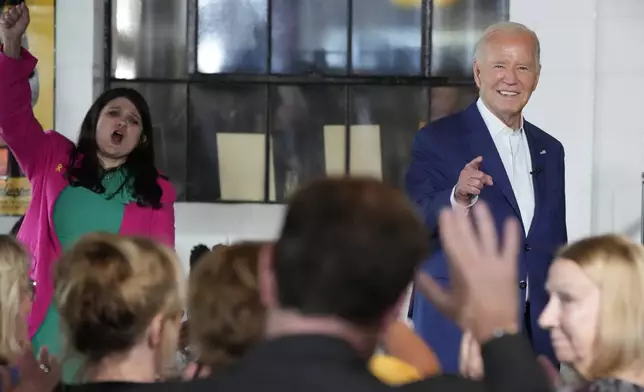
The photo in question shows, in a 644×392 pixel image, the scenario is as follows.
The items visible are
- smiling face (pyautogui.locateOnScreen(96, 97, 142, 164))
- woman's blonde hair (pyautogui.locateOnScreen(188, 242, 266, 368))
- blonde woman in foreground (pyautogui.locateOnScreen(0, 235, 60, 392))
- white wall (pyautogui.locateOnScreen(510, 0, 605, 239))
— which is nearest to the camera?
woman's blonde hair (pyautogui.locateOnScreen(188, 242, 266, 368))

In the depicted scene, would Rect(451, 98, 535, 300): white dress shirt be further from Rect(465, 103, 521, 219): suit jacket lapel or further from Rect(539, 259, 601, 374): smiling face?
Rect(539, 259, 601, 374): smiling face

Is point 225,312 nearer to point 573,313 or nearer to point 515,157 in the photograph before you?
point 573,313

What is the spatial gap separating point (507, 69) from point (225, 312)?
1.50 metres

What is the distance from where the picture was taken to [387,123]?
15.1 ft

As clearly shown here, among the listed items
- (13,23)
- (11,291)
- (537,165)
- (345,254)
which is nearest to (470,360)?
(345,254)

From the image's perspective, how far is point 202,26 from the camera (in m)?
4.59

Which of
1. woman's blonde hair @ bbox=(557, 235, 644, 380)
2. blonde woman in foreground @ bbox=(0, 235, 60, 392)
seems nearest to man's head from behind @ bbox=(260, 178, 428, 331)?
woman's blonde hair @ bbox=(557, 235, 644, 380)

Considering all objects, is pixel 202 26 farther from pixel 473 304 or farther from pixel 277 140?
pixel 473 304

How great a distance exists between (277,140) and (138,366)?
2.95m

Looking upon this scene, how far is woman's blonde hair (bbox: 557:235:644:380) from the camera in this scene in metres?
1.79

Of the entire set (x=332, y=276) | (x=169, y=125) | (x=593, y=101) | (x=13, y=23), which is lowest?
(x=332, y=276)

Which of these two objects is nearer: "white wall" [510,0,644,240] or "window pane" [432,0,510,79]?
"white wall" [510,0,644,240]

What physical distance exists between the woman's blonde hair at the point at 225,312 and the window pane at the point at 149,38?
3.02 meters

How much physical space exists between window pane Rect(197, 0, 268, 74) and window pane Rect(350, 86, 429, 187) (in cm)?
48
